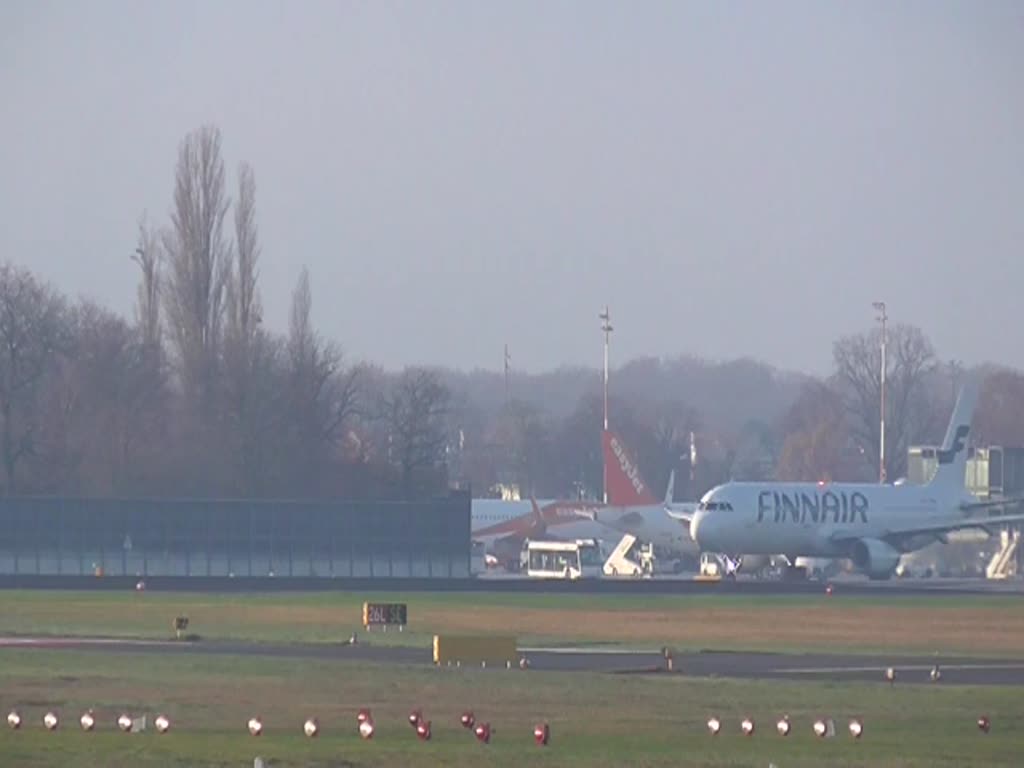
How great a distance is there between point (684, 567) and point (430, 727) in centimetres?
10072

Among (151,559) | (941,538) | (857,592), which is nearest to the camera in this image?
(857,592)

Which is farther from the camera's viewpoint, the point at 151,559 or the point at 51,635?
the point at 151,559

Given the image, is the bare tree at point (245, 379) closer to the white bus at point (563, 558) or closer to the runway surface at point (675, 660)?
the white bus at point (563, 558)

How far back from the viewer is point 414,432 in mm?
123375

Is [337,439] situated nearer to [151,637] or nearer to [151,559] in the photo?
[151,559]

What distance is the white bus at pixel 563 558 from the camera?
124m

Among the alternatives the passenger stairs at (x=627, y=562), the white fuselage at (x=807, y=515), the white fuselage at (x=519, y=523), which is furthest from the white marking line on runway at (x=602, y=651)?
the white fuselage at (x=519, y=523)

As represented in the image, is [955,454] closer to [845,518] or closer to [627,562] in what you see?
[845,518]

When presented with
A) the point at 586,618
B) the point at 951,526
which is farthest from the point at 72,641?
the point at 951,526

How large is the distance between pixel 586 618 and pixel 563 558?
5857 cm

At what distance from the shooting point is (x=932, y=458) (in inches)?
5281

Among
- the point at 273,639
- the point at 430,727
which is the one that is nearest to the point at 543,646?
the point at 273,639

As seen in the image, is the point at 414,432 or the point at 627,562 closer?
the point at 414,432

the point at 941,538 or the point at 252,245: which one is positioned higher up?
the point at 252,245
